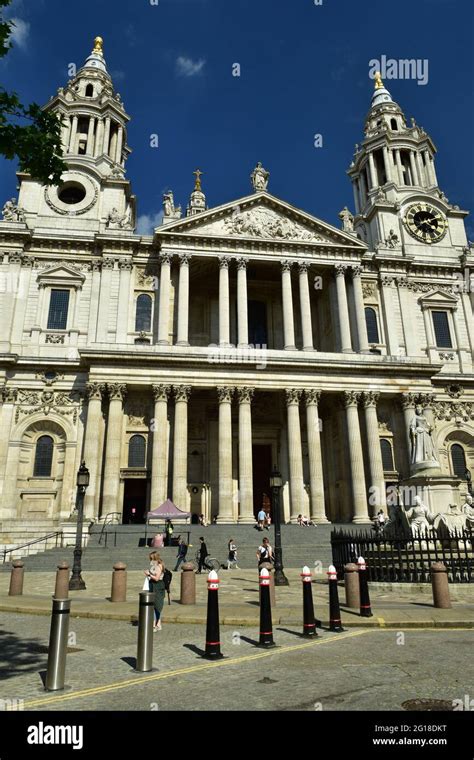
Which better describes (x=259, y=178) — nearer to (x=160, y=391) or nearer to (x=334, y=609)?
(x=160, y=391)

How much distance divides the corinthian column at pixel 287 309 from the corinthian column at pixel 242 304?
9.30ft

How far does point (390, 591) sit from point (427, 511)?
3733 mm

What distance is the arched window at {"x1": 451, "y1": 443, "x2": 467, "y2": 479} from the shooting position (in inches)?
1535

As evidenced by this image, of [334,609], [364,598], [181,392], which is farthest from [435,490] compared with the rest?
[181,392]

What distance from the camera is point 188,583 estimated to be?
1373cm

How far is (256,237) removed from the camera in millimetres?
38844

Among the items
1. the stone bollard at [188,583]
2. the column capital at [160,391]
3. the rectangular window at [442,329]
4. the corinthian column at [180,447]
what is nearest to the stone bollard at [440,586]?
the stone bollard at [188,583]

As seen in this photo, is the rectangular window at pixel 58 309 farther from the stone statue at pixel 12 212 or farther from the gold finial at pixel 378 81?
the gold finial at pixel 378 81

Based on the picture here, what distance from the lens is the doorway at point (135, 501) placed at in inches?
1336

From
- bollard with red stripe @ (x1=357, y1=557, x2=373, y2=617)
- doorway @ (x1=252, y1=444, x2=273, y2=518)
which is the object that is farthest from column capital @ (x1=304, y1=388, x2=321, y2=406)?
bollard with red stripe @ (x1=357, y1=557, x2=373, y2=617)

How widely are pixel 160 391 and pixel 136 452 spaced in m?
4.58

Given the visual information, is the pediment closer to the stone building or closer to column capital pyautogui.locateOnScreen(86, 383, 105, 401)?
the stone building

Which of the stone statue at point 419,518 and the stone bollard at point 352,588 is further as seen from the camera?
the stone statue at point 419,518
